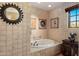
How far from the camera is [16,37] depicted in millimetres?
2062

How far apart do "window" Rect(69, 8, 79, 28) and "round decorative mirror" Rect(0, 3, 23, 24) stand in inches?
48.9

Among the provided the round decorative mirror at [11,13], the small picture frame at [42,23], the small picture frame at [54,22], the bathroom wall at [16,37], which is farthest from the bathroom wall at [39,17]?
the round decorative mirror at [11,13]

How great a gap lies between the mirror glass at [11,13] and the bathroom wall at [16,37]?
0.15m

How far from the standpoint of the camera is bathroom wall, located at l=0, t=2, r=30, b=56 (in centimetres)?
192

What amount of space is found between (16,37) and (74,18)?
1436mm

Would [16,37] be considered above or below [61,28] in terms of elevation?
below

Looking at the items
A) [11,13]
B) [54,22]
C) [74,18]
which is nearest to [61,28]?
Result: [54,22]

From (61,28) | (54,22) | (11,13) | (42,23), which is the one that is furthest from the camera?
(42,23)

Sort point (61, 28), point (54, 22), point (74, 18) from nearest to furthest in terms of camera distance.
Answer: point (74, 18) < point (61, 28) < point (54, 22)

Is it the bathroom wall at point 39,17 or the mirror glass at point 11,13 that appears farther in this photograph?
the bathroom wall at point 39,17

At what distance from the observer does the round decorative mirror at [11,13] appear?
1906 mm

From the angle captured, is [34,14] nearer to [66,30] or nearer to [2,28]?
[66,30]

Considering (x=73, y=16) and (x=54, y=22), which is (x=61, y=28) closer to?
(x=54, y=22)

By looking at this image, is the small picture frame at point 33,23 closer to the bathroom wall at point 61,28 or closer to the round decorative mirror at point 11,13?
the bathroom wall at point 61,28
